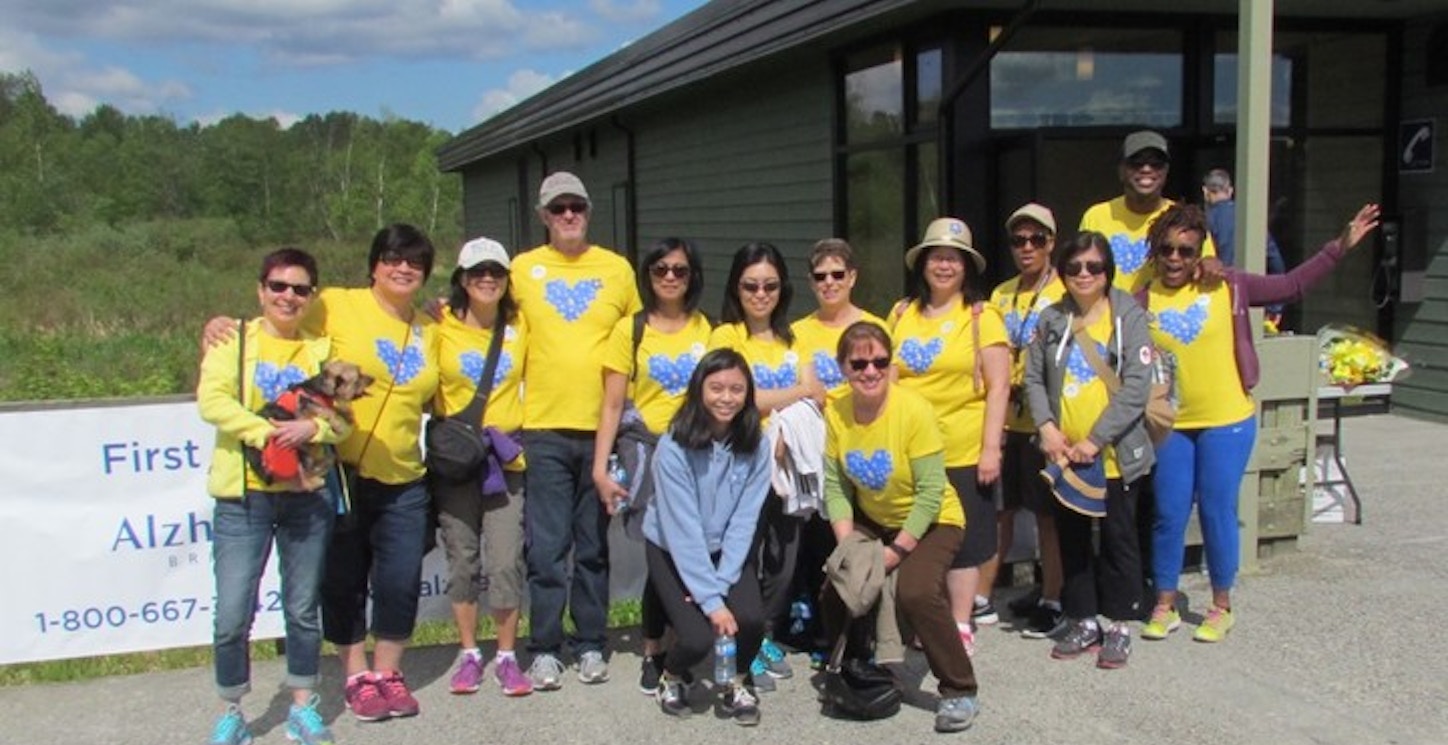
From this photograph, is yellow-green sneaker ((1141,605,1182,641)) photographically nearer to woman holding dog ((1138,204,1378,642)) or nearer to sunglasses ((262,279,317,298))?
woman holding dog ((1138,204,1378,642))

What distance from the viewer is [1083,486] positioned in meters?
4.68

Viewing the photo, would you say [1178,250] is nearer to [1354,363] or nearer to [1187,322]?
[1187,322]

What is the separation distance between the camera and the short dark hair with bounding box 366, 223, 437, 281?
13.9 feet

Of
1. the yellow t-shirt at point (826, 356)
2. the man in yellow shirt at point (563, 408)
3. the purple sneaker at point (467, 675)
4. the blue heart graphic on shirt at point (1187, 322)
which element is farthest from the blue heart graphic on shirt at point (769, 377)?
the blue heart graphic on shirt at point (1187, 322)

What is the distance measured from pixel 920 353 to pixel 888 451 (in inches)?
20.4

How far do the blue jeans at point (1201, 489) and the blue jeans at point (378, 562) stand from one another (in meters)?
2.88

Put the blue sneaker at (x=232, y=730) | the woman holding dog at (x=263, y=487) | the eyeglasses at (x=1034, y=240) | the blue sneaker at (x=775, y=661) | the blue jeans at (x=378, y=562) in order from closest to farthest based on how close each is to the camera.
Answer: the woman holding dog at (x=263, y=487)
the blue sneaker at (x=232, y=730)
the blue jeans at (x=378, y=562)
the blue sneaker at (x=775, y=661)
the eyeglasses at (x=1034, y=240)

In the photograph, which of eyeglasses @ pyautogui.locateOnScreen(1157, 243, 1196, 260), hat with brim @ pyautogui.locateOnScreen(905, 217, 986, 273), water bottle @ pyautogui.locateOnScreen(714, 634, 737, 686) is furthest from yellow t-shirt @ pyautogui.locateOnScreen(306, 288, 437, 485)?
eyeglasses @ pyautogui.locateOnScreen(1157, 243, 1196, 260)

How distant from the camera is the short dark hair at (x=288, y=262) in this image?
3.99 m

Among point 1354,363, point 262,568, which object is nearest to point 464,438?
point 262,568

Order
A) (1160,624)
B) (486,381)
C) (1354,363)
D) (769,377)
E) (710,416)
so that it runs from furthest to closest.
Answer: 1. (1354,363)
2. (1160,624)
3. (769,377)
4. (486,381)
5. (710,416)

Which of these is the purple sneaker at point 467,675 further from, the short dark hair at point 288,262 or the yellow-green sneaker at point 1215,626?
the yellow-green sneaker at point 1215,626

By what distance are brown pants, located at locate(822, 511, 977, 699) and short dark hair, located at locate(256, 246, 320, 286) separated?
2.04m

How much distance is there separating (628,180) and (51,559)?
13.0 meters
